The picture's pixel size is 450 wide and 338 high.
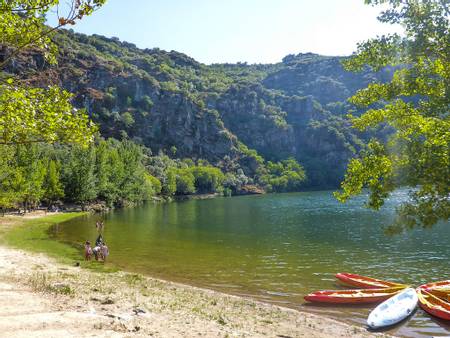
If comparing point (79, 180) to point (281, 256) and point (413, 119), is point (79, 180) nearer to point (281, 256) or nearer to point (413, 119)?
point (281, 256)

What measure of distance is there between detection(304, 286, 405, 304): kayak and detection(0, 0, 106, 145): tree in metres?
18.4

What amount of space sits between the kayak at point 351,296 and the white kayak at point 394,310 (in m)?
1.32

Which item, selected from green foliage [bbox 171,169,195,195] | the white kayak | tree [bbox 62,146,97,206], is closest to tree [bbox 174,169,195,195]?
green foliage [bbox 171,169,195,195]

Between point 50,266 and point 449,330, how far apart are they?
26.7m

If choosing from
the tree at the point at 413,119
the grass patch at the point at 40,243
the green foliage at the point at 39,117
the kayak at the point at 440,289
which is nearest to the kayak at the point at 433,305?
the kayak at the point at 440,289

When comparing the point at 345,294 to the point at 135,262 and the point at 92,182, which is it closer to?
the point at 135,262

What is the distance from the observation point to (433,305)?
22.0 metres

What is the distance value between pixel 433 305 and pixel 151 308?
16.3 meters

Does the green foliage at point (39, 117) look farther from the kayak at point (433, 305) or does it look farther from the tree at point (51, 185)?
the tree at point (51, 185)

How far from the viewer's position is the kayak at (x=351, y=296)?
924 inches

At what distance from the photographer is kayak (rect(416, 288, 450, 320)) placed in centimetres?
2083

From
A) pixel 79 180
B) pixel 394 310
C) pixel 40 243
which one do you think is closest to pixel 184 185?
pixel 79 180

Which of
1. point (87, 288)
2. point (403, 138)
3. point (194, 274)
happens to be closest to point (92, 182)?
point (194, 274)

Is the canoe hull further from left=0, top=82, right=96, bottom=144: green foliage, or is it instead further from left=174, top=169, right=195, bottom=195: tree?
left=174, top=169, right=195, bottom=195: tree
